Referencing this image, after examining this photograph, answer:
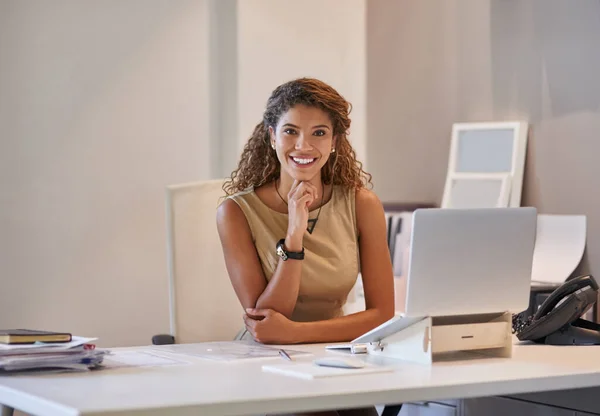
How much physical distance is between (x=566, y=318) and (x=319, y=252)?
702 millimetres

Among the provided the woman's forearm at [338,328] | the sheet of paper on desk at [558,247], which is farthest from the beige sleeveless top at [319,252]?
the sheet of paper on desk at [558,247]

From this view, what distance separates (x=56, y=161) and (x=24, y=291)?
0.57m

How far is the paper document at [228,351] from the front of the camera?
2006 mm

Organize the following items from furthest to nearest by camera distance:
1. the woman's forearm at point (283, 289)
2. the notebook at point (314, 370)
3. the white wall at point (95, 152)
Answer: the white wall at point (95, 152) < the woman's forearm at point (283, 289) < the notebook at point (314, 370)

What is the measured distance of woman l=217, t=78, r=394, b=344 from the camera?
7.95 ft

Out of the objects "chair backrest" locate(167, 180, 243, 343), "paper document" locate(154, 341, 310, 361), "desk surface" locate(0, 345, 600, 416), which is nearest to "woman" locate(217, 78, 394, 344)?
"paper document" locate(154, 341, 310, 361)

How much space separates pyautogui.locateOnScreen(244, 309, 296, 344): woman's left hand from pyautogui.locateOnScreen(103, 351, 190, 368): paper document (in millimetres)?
300

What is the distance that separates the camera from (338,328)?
7.61 feet

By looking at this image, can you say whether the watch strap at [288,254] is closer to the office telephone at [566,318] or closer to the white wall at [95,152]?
the office telephone at [566,318]

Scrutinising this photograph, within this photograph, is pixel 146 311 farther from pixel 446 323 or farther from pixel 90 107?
pixel 446 323

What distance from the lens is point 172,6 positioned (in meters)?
4.19

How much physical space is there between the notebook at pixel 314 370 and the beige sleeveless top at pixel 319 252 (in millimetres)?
660

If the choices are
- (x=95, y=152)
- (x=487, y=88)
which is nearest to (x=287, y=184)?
(x=95, y=152)

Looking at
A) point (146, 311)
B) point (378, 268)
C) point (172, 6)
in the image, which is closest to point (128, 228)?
point (146, 311)
